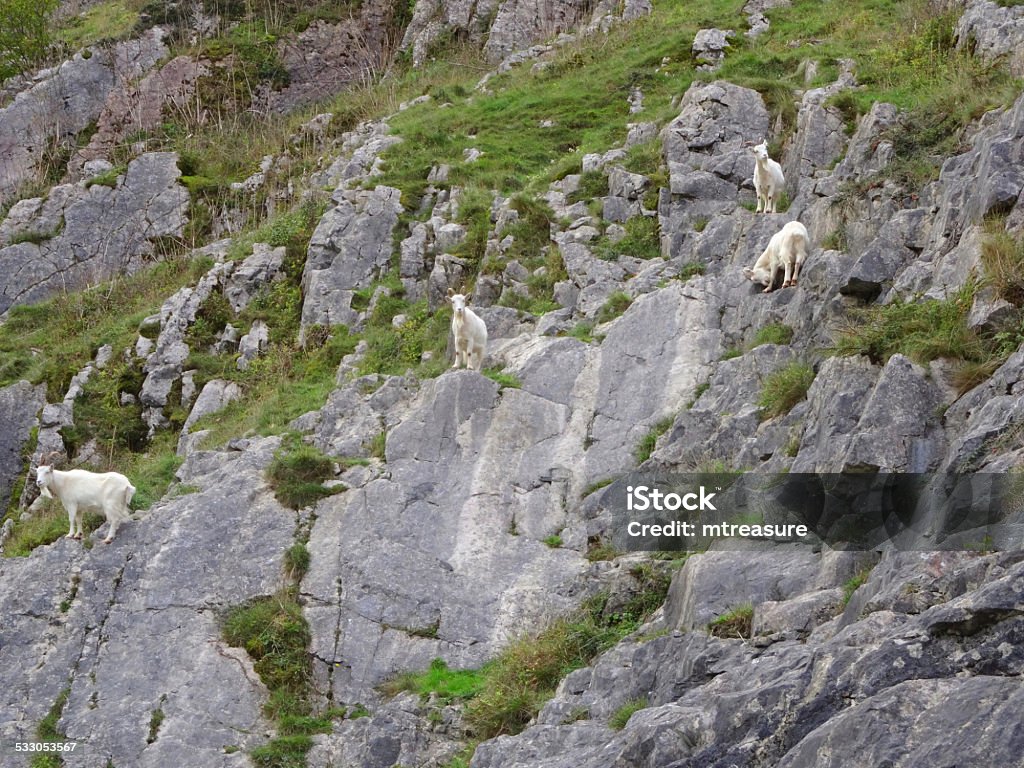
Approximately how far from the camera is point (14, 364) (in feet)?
86.8

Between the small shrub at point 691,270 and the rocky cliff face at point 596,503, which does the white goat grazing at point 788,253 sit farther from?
the small shrub at point 691,270

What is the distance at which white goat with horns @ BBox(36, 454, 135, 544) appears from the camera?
17.2 m

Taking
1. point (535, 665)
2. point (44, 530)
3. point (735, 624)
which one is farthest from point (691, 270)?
point (44, 530)

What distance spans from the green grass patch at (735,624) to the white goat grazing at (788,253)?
748 centimetres

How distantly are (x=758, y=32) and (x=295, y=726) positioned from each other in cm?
2437

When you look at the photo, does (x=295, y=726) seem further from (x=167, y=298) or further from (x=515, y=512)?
(x=167, y=298)

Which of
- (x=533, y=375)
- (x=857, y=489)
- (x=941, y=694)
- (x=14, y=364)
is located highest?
(x=941, y=694)

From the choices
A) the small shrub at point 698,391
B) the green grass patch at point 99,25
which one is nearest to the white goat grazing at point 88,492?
the small shrub at point 698,391

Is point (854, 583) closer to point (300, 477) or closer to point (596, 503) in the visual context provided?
point (596, 503)

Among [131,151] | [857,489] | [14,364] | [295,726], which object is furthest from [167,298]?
[857,489]

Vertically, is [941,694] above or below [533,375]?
above

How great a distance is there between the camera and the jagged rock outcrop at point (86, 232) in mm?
31625

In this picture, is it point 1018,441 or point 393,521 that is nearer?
point 1018,441

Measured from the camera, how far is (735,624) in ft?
35.7
